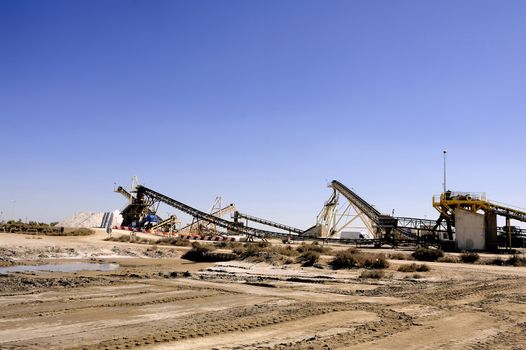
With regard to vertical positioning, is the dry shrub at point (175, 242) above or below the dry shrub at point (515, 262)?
below

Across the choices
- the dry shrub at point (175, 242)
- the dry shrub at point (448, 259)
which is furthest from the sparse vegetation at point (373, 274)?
the dry shrub at point (175, 242)

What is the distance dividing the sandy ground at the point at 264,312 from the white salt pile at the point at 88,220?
38.6m

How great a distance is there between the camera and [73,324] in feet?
29.0

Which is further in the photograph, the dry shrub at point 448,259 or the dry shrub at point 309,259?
the dry shrub at point 448,259

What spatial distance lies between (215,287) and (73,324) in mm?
6788

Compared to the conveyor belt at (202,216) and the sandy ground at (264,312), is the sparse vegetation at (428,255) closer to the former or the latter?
the sandy ground at (264,312)

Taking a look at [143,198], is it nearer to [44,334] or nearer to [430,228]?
[430,228]

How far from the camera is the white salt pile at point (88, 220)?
54562 millimetres

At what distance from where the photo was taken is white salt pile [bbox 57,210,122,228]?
54562 millimetres

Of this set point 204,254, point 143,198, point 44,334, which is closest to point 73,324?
point 44,334

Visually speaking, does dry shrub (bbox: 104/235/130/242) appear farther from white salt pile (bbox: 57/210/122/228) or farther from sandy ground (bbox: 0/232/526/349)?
sandy ground (bbox: 0/232/526/349)

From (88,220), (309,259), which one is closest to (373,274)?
(309,259)

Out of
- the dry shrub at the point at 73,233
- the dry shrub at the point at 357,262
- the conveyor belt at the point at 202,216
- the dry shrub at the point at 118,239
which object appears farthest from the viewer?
the conveyor belt at the point at 202,216

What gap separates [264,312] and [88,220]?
163 ft
